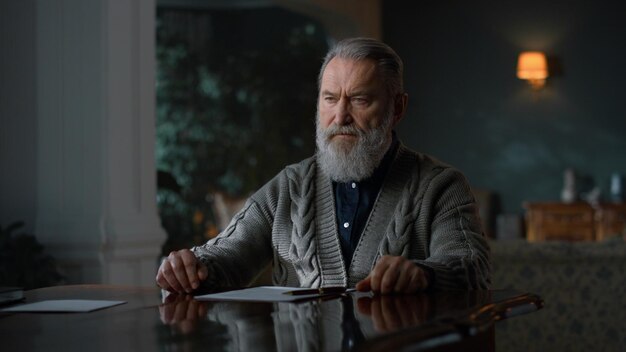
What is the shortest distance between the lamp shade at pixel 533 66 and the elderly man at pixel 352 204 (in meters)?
6.72

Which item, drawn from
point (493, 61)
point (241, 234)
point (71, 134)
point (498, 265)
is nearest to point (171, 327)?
point (241, 234)

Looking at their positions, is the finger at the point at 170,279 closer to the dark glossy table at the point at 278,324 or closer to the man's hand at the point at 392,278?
the dark glossy table at the point at 278,324

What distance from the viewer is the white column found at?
4098 millimetres

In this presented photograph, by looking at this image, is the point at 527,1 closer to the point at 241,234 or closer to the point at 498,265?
the point at 498,265

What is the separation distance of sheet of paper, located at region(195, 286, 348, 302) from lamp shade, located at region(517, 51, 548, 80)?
7443 mm

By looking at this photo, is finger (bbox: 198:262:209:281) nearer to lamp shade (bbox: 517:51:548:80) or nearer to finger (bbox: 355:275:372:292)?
finger (bbox: 355:275:372:292)

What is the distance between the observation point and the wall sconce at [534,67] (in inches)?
363

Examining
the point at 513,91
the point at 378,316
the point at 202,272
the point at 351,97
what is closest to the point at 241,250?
the point at 202,272

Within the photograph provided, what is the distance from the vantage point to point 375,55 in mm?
2656

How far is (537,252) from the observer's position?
180 inches

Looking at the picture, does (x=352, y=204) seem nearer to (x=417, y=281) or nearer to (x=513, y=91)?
(x=417, y=281)

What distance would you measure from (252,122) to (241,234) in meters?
6.78

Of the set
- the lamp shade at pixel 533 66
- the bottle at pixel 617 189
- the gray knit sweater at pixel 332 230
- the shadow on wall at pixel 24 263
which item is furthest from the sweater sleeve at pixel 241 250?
the lamp shade at pixel 533 66

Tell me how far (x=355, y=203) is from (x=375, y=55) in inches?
16.0
